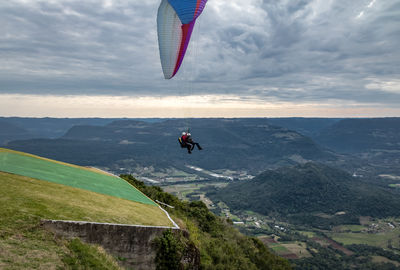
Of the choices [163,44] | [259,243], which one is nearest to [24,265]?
[163,44]

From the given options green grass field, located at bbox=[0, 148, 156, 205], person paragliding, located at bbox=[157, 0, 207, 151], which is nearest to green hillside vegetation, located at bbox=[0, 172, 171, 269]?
green grass field, located at bbox=[0, 148, 156, 205]

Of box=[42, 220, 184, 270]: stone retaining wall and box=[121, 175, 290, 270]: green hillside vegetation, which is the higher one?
box=[42, 220, 184, 270]: stone retaining wall

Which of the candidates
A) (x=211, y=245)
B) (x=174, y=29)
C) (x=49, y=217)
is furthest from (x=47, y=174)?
(x=174, y=29)

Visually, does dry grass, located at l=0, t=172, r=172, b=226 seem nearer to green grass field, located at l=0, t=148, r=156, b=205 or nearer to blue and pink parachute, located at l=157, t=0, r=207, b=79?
green grass field, located at l=0, t=148, r=156, b=205

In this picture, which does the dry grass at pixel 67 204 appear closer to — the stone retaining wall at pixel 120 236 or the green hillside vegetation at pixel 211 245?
the stone retaining wall at pixel 120 236

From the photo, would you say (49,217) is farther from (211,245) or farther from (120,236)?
(211,245)

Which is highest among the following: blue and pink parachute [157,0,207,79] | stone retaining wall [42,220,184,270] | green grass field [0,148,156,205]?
blue and pink parachute [157,0,207,79]
